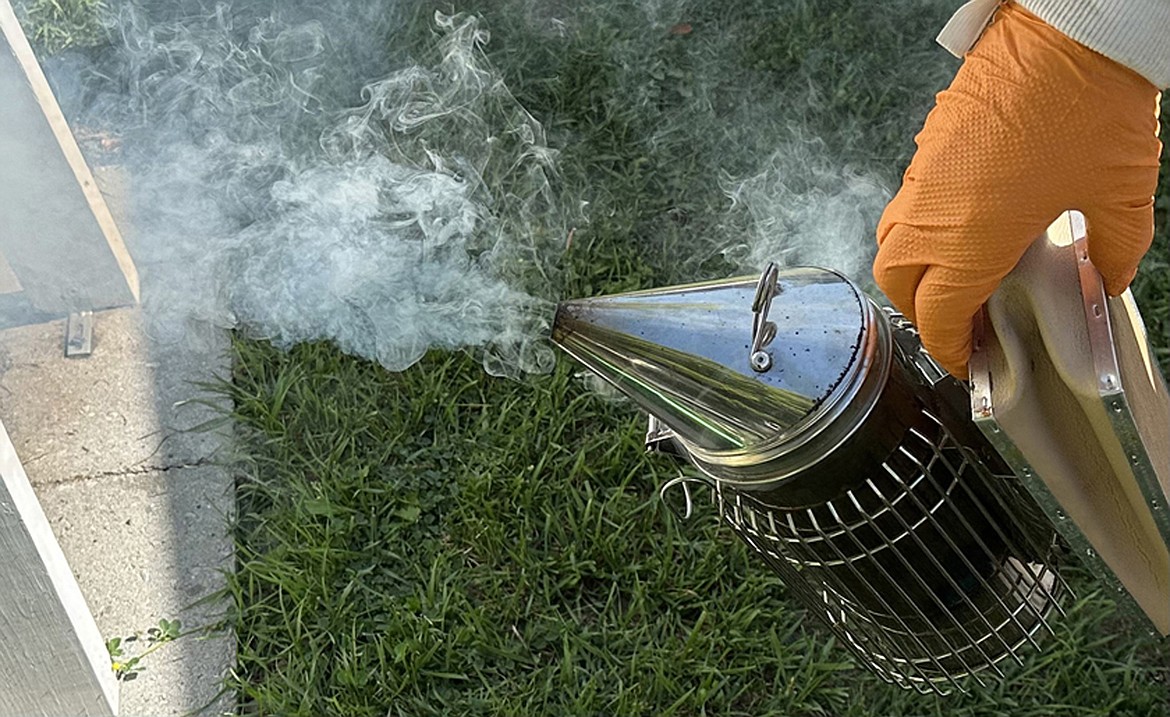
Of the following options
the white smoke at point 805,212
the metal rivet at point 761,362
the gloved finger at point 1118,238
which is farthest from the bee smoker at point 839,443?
the white smoke at point 805,212

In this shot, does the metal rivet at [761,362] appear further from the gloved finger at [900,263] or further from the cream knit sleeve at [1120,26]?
the cream knit sleeve at [1120,26]

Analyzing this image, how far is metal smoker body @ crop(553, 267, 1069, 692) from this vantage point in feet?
6.41

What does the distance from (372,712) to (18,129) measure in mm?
1667

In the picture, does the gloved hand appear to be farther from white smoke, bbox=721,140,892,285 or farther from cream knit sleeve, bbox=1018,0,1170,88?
white smoke, bbox=721,140,892,285

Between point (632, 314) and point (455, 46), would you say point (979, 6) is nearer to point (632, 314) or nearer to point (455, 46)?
point (632, 314)

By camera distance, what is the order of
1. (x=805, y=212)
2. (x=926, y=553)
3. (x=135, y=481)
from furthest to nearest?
(x=805, y=212), (x=135, y=481), (x=926, y=553)

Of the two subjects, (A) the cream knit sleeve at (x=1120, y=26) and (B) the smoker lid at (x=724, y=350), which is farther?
(B) the smoker lid at (x=724, y=350)

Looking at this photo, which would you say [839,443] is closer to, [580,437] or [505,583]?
[505,583]

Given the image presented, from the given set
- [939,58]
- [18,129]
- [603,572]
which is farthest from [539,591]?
[939,58]

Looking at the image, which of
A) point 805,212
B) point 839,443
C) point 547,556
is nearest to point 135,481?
point 547,556

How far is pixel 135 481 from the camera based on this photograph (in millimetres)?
3365

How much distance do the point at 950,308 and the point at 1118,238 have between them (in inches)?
10.3

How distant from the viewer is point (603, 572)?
3.11 meters

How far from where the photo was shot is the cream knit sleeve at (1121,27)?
1.65 meters
